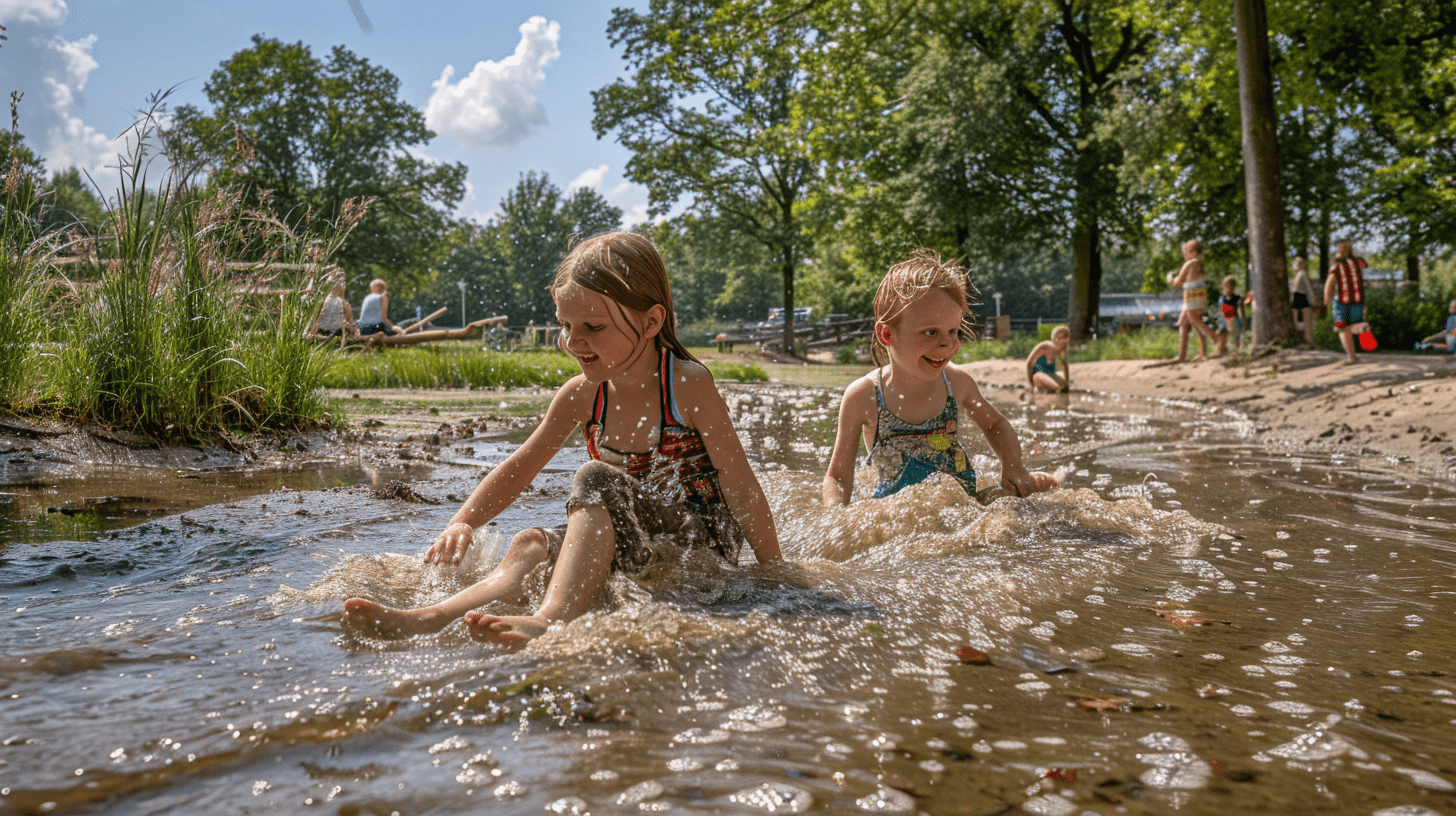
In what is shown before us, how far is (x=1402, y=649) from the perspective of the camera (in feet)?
8.15

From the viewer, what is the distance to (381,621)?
97.0 inches

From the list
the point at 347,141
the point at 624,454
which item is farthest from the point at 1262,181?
the point at 347,141

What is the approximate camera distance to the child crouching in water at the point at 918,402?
4.21m

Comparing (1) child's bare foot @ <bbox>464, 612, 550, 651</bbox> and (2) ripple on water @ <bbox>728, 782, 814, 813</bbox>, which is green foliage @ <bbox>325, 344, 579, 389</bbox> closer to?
(1) child's bare foot @ <bbox>464, 612, 550, 651</bbox>

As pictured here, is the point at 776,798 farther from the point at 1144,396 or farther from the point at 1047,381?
the point at 1047,381

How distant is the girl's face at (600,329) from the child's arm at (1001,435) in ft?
6.28

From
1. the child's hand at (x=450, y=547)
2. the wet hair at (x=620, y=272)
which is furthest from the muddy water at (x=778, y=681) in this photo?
the wet hair at (x=620, y=272)

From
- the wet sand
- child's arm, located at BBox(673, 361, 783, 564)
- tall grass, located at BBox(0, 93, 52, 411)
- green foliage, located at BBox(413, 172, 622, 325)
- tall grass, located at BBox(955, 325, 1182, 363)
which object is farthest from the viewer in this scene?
green foliage, located at BBox(413, 172, 622, 325)

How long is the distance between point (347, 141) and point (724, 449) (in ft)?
158

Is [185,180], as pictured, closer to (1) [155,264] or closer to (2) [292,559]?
(1) [155,264]

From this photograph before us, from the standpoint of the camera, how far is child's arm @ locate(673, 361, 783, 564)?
3.13 m

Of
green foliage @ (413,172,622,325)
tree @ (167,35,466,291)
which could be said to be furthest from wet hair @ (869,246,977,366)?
green foliage @ (413,172,622,325)

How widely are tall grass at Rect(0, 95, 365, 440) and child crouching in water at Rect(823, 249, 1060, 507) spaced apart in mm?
3906

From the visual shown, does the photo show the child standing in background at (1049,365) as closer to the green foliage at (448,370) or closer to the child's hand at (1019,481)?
the green foliage at (448,370)
